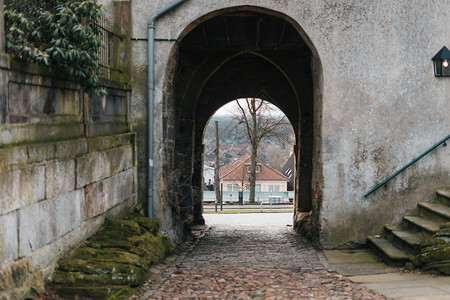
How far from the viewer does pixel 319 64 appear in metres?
8.31

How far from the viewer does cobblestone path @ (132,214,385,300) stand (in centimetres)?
594

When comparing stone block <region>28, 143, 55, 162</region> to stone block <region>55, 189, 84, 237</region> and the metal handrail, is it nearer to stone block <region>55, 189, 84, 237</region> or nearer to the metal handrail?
stone block <region>55, 189, 84, 237</region>

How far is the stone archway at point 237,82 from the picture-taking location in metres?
11.2

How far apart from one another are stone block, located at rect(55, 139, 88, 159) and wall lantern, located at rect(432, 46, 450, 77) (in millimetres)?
5328

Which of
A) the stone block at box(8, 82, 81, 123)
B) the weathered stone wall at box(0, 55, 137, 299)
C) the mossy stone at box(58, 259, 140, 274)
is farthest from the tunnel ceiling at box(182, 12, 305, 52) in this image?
the mossy stone at box(58, 259, 140, 274)

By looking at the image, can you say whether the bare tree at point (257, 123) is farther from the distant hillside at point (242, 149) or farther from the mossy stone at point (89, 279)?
the mossy stone at point (89, 279)

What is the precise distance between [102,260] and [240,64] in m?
8.48

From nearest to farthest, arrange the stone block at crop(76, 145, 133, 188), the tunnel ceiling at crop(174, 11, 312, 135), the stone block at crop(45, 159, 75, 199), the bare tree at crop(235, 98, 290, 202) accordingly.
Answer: the stone block at crop(45, 159, 75, 199) → the stone block at crop(76, 145, 133, 188) → the tunnel ceiling at crop(174, 11, 312, 135) → the bare tree at crop(235, 98, 290, 202)

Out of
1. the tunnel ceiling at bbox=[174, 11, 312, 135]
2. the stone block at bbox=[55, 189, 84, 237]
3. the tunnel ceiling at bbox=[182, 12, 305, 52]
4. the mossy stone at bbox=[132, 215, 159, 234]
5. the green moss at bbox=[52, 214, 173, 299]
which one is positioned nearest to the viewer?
the green moss at bbox=[52, 214, 173, 299]

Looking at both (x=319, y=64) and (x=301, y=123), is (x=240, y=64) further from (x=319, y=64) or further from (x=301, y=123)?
(x=319, y=64)

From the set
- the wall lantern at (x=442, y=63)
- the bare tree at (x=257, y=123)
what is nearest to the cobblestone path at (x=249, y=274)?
the wall lantern at (x=442, y=63)

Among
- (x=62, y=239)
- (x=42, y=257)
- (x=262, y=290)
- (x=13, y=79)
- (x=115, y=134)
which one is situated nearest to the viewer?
(x=13, y=79)

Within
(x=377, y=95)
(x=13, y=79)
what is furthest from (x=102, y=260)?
(x=377, y=95)

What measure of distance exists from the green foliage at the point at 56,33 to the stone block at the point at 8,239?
1429mm
